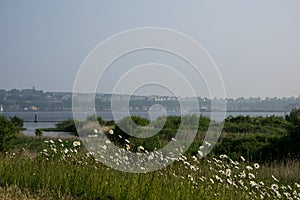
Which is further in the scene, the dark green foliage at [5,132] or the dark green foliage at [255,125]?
the dark green foliage at [255,125]

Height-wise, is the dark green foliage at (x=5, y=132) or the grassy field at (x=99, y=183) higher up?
the dark green foliage at (x=5, y=132)

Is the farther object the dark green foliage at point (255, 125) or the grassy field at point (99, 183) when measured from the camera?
the dark green foliage at point (255, 125)

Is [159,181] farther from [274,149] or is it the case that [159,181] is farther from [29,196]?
[274,149]

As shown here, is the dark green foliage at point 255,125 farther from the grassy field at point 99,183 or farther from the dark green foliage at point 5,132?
the grassy field at point 99,183

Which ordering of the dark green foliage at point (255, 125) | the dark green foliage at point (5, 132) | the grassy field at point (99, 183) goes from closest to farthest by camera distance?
the grassy field at point (99, 183) → the dark green foliage at point (5, 132) → the dark green foliage at point (255, 125)

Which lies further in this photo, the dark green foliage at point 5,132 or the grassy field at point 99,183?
the dark green foliage at point 5,132

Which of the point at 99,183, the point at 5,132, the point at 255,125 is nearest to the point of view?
the point at 99,183

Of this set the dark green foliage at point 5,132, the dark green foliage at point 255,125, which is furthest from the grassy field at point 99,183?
the dark green foliage at point 255,125

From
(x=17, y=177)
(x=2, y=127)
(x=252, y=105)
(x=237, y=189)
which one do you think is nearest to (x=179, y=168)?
(x=237, y=189)

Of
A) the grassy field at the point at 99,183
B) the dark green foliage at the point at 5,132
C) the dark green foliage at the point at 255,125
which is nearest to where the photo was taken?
the grassy field at the point at 99,183

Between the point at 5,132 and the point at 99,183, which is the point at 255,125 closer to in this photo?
the point at 5,132

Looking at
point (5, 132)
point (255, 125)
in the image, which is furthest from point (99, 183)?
point (255, 125)

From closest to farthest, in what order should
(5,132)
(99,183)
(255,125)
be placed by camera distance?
(99,183) → (5,132) → (255,125)

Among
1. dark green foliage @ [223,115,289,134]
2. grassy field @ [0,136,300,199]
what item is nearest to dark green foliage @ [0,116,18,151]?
grassy field @ [0,136,300,199]
